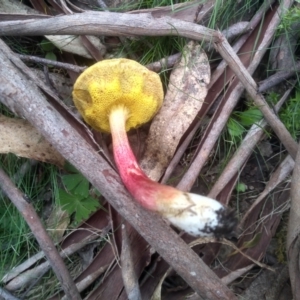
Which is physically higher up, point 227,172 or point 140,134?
point 140,134

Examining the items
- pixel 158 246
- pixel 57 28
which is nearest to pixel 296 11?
pixel 57 28

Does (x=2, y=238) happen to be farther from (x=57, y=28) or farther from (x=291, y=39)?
(x=291, y=39)

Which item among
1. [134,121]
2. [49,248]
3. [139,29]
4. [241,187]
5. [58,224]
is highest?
[139,29]

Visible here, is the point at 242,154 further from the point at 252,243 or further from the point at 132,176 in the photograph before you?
the point at 132,176

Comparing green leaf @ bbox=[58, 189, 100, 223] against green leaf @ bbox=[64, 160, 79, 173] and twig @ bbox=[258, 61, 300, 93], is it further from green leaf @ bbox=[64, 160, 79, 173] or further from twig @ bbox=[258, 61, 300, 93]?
twig @ bbox=[258, 61, 300, 93]

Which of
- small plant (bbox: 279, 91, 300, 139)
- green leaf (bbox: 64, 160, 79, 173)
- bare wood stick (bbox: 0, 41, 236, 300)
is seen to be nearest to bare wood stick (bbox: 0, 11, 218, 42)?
bare wood stick (bbox: 0, 41, 236, 300)

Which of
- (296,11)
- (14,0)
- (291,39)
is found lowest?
(291,39)

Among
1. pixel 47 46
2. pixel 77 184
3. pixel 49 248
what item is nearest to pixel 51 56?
pixel 47 46
